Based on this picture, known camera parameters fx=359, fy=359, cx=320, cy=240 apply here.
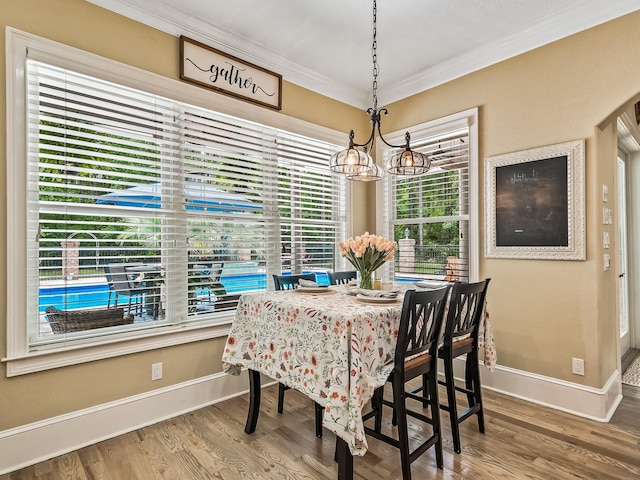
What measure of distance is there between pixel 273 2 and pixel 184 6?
646 millimetres

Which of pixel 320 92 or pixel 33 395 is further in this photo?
pixel 320 92

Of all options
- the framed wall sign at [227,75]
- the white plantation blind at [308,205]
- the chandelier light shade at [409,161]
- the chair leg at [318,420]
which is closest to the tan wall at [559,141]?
the chandelier light shade at [409,161]

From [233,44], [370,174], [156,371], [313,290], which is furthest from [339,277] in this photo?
[233,44]

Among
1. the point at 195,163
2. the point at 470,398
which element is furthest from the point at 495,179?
the point at 195,163

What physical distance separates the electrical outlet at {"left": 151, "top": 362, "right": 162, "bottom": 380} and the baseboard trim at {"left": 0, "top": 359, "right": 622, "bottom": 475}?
0.32ft

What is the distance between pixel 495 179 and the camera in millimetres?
3105

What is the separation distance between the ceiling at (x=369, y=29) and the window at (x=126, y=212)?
20.8 inches

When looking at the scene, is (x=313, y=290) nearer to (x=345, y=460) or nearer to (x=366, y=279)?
(x=366, y=279)

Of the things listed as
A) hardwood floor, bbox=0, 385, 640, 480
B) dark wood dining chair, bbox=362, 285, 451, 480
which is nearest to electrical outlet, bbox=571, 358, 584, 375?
hardwood floor, bbox=0, 385, 640, 480

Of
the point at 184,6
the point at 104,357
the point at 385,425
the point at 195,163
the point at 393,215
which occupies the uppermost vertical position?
the point at 184,6

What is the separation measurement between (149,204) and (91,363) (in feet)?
3.65

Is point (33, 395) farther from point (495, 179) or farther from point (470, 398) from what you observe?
point (495, 179)

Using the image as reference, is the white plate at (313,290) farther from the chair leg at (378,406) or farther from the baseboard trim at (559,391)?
the baseboard trim at (559,391)

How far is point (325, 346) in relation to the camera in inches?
70.4
